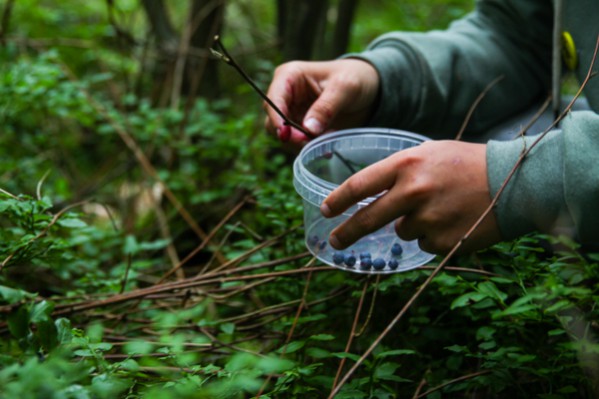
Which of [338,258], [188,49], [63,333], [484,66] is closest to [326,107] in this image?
[338,258]

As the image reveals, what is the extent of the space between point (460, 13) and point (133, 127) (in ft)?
5.14

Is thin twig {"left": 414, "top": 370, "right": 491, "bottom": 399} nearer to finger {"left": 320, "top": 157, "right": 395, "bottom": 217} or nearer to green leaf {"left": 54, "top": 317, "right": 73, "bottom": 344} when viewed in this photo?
finger {"left": 320, "top": 157, "right": 395, "bottom": 217}

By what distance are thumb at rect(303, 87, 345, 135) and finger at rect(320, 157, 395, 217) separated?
13.8 inches

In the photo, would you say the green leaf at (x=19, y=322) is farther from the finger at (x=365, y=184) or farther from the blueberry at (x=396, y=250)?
the blueberry at (x=396, y=250)

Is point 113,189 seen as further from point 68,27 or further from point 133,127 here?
point 68,27

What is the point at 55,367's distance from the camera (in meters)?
0.72

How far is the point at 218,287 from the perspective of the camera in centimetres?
164

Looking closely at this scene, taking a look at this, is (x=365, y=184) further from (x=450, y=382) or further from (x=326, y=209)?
(x=450, y=382)

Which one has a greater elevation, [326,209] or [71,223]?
[326,209]

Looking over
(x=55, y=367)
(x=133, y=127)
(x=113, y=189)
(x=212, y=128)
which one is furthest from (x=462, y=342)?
(x=113, y=189)

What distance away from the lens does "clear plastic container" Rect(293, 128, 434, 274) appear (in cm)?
131

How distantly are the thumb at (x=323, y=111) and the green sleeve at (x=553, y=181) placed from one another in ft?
1.41

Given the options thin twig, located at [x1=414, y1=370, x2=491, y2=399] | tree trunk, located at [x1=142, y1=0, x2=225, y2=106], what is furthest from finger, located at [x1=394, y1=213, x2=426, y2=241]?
tree trunk, located at [x1=142, y1=0, x2=225, y2=106]

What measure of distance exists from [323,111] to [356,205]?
26cm
